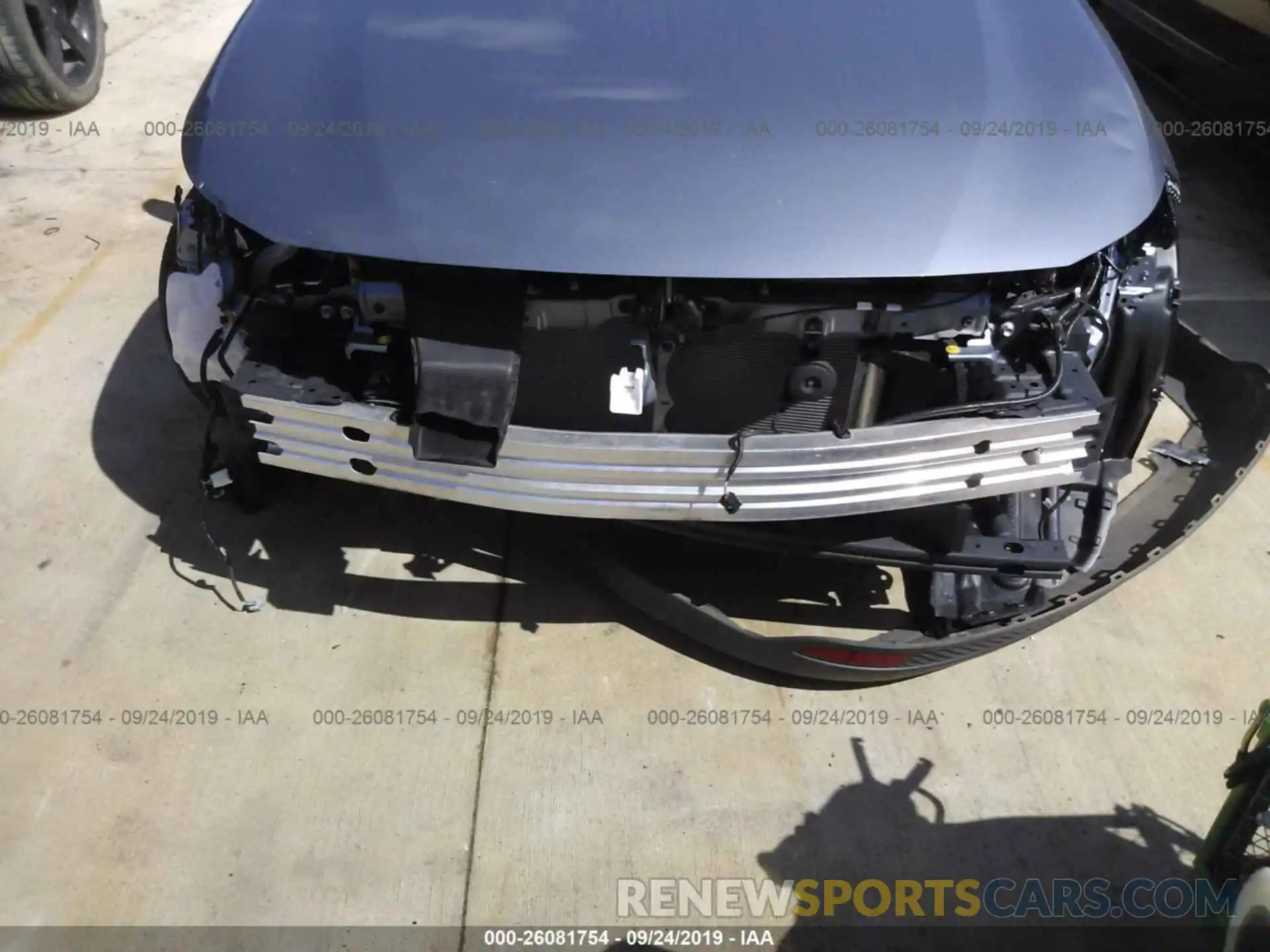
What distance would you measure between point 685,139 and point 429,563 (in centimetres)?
151

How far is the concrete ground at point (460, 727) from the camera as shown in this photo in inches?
81.5

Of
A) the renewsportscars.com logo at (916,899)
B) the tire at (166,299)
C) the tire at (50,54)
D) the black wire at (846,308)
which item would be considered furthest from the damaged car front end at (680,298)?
the tire at (50,54)

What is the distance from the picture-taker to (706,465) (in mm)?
1896

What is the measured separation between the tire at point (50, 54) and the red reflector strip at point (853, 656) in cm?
500

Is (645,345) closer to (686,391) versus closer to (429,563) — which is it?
(686,391)

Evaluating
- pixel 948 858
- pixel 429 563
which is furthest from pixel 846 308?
pixel 429 563

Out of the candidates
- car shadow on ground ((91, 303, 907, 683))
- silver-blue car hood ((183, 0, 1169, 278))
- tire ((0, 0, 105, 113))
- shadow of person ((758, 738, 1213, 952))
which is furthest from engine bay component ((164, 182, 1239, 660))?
tire ((0, 0, 105, 113))

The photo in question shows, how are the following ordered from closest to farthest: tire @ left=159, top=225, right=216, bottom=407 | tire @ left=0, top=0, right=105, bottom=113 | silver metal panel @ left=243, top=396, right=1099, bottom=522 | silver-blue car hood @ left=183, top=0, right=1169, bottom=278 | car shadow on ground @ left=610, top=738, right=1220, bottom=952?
silver-blue car hood @ left=183, top=0, right=1169, bottom=278, silver metal panel @ left=243, top=396, right=1099, bottom=522, car shadow on ground @ left=610, top=738, right=1220, bottom=952, tire @ left=159, top=225, right=216, bottom=407, tire @ left=0, top=0, right=105, bottom=113

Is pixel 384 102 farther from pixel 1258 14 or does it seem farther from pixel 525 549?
pixel 1258 14

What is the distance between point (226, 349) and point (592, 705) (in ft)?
4.32

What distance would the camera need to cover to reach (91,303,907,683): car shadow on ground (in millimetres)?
2621

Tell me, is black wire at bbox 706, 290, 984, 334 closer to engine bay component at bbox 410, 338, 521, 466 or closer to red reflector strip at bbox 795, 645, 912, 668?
engine bay component at bbox 410, 338, 521, 466

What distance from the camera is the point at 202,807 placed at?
2.14 meters

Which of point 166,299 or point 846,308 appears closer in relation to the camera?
point 846,308
